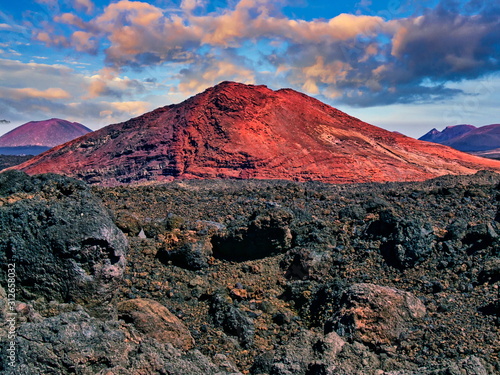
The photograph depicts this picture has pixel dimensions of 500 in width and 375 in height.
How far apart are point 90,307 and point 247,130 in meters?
19.2

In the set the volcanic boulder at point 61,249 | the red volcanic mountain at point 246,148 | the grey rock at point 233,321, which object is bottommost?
the grey rock at point 233,321

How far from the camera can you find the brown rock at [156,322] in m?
5.25

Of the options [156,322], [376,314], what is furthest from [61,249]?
[376,314]

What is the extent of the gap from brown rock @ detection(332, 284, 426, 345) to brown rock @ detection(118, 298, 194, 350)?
6.59 feet

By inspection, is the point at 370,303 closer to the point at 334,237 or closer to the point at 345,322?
the point at 345,322

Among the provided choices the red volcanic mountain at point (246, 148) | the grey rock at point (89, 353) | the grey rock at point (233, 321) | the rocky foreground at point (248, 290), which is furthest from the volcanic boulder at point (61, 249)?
the red volcanic mountain at point (246, 148)

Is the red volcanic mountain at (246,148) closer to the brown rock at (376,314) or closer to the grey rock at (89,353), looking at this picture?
the brown rock at (376,314)

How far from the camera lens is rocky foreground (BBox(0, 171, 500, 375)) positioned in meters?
4.47

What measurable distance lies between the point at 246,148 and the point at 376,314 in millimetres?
18072

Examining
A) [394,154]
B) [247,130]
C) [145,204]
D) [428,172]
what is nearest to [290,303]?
[145,204]

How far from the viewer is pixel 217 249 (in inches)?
303

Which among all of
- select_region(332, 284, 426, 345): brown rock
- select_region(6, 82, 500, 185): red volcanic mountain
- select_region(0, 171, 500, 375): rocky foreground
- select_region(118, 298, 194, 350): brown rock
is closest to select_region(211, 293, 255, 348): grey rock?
select_region(0, 171, 500, 375): rocky foreground

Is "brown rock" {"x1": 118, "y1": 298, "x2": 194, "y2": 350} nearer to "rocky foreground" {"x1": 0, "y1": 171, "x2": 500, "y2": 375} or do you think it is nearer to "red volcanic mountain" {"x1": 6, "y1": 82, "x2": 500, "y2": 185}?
"rocky foreground" {"x1": 0, "y1": 171, "x2": 500, "y2": 375}

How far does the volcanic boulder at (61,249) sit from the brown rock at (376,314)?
3.24m
